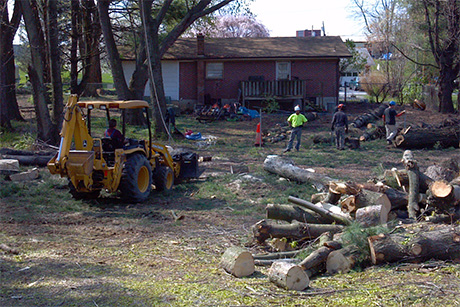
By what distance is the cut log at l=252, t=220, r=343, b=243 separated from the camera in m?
7.64

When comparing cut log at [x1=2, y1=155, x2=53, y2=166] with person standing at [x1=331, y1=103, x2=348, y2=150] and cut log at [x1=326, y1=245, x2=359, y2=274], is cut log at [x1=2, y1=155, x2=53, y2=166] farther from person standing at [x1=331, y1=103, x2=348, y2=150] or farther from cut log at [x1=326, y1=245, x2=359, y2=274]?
cut log at [x1=326, y1=245, x2=359, y2=274]

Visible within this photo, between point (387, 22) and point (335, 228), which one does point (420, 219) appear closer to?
point (335, 228)

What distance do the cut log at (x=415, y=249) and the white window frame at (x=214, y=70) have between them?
1144 inches

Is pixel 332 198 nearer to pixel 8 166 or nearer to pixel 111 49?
pixel 8 166

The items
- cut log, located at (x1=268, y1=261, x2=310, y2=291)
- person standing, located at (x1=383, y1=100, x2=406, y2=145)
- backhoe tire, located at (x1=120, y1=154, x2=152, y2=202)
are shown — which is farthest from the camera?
person standing, located at (x1=383, y1=100, x2=406, y2=145)

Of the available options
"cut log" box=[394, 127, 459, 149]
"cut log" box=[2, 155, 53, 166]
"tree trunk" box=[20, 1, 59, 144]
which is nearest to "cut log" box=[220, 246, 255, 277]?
"cut log" box=[2, 155, 53, 166]

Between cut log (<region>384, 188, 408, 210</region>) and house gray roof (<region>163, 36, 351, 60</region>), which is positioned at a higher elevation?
house gray roof (<region>163, 36, 351, 60</region>)

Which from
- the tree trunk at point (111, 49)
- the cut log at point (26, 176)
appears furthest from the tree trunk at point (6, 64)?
the cut log at point (26, 176)

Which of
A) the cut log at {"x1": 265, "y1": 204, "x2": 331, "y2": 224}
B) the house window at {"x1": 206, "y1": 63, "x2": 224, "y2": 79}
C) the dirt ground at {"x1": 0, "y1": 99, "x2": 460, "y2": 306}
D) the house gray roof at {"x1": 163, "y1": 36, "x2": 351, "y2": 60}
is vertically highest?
the house gray roof at {"x1": 163, "y1": 36, "x2": 351, "y2": 60}

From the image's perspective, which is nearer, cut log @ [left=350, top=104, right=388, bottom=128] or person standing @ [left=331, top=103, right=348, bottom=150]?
Result: person standing @ [left=331, top=103, right=348, bottom=150]

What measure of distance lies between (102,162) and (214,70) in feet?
82.9

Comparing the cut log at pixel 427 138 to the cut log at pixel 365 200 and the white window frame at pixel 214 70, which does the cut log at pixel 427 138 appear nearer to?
the cut log at pixel 365 200

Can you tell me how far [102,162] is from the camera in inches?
411

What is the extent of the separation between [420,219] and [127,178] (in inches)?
228
